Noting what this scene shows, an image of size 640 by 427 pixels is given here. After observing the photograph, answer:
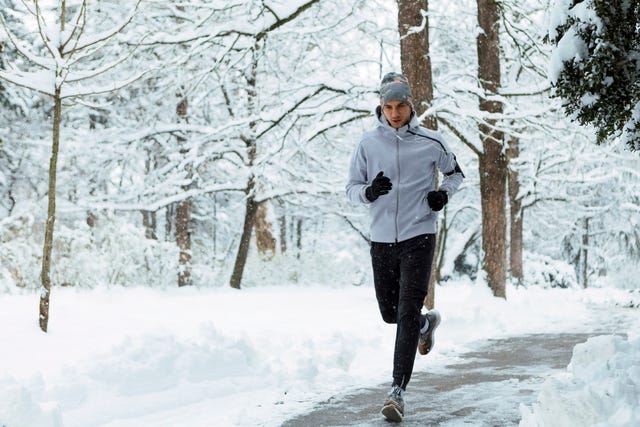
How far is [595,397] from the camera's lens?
316 cm

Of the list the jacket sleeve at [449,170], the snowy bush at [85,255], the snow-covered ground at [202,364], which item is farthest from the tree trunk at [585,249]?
the jacket sleeve at [449,170]

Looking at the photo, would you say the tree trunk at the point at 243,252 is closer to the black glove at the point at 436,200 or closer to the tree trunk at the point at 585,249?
the black glove at the point at 436,200

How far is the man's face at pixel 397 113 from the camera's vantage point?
15.8 ft

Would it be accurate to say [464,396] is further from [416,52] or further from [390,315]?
[416,52]

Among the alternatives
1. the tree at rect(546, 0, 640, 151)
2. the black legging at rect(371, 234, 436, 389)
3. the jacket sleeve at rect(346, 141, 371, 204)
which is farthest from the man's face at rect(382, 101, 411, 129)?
the tree at rect(546, 0, 640, 151)

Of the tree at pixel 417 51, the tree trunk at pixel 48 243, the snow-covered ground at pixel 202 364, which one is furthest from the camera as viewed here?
the tree at pixel 417 51

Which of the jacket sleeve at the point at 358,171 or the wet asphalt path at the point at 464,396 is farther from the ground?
the jacket sleeve at the point at 358,171

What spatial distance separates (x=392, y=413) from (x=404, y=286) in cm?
82

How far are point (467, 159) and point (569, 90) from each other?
16.0 metres

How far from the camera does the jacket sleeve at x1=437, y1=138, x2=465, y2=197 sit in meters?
4.92

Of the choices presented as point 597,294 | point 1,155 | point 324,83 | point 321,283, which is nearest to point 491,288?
point 324,83

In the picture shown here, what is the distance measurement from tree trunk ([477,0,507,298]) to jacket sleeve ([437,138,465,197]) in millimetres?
8152

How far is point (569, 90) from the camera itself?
167 inches

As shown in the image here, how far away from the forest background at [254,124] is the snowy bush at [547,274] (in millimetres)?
78
